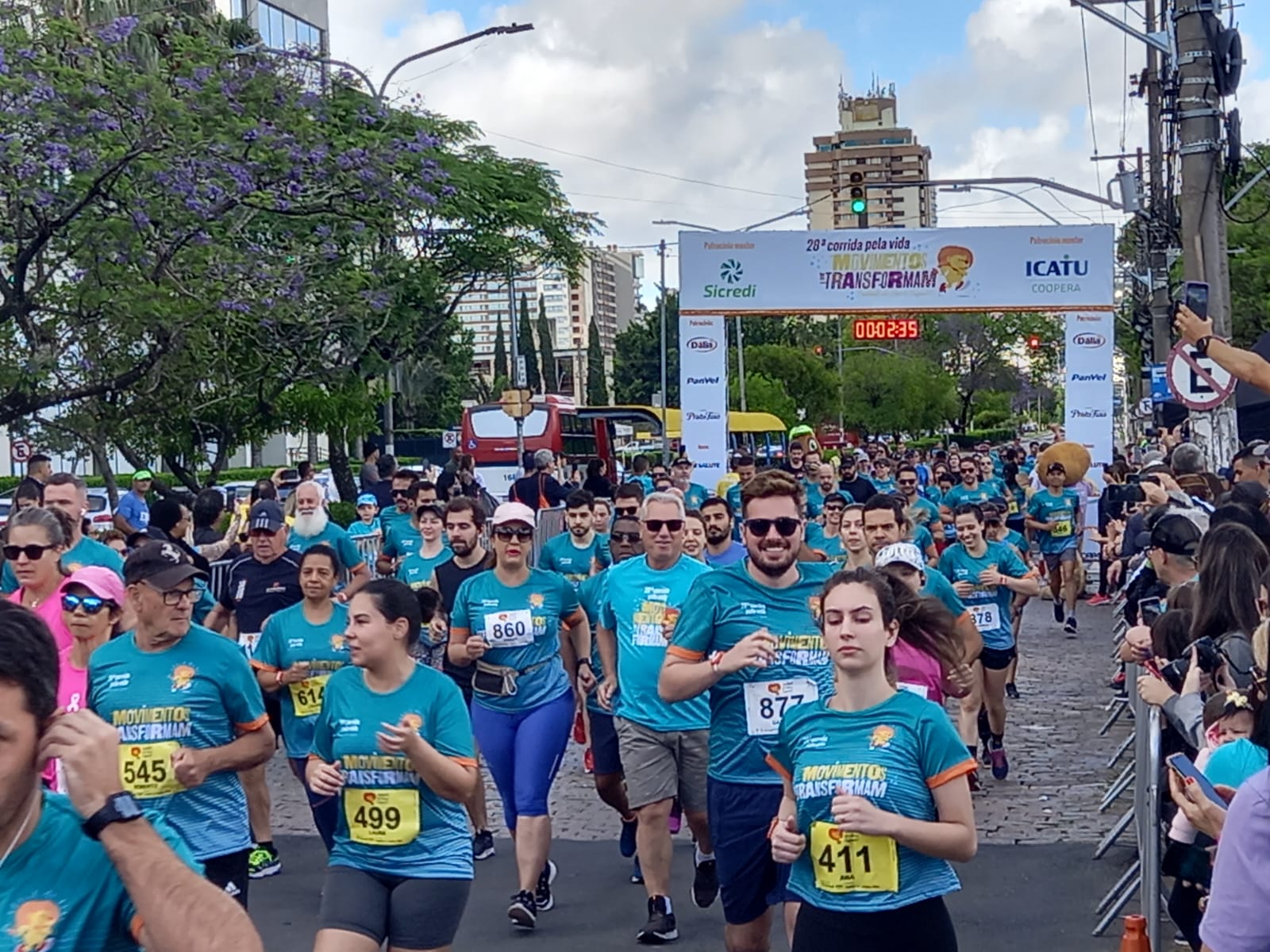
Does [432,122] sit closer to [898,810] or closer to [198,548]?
[198,548]

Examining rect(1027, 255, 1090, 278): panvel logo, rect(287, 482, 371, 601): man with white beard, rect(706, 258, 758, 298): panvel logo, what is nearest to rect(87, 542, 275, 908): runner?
rect(287, 482, 371, 601): man with white beard

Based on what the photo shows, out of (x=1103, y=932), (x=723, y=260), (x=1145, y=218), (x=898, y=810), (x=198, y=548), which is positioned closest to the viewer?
(x=898, y=810)

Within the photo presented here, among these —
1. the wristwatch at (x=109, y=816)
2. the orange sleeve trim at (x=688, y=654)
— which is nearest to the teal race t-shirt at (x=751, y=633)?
the orange sleeve trim at (x=688, y=654)

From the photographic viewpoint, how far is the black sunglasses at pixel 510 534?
7.94 m

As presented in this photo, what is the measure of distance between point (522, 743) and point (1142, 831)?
9.23 ft

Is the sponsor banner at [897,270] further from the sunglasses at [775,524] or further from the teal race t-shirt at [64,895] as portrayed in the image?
the teal race t-shirt at [64,895]

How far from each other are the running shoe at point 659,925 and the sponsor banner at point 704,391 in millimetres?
18100

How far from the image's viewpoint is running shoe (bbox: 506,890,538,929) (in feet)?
24.2

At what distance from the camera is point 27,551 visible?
6.71 metres

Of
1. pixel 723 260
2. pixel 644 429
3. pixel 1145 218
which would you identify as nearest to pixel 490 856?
pixel 723 260

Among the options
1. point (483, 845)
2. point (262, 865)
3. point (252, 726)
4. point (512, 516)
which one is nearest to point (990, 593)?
point (483, 845)

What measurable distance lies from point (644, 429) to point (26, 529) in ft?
167

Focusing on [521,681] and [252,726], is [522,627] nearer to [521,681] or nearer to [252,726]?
[521,681]

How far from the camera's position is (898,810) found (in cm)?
424
